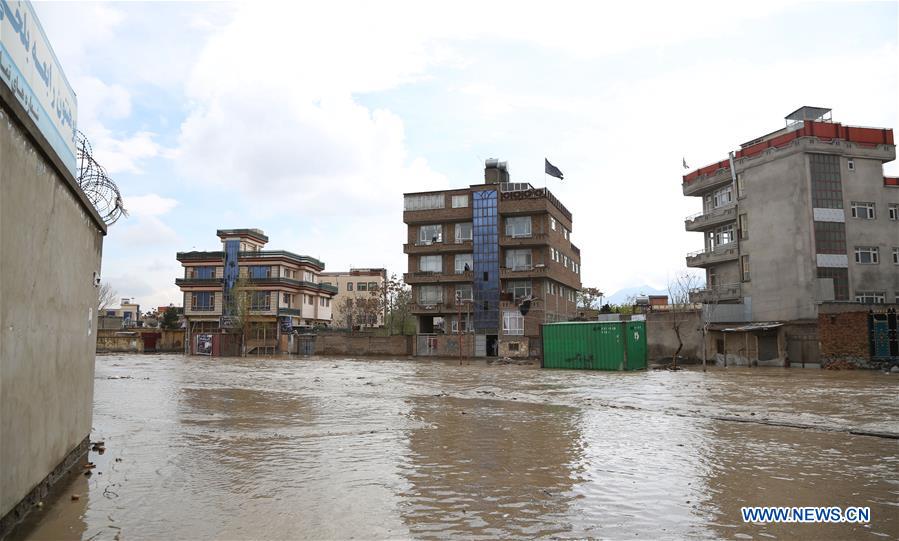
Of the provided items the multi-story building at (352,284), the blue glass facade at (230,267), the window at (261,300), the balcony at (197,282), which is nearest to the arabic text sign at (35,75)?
the window at (261,300)

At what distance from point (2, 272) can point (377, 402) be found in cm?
1307

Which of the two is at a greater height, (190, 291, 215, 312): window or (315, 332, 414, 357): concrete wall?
(190, 291, 215, 312): window

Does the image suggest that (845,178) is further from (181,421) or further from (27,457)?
(27,457)

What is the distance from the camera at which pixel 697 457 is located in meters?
9.02

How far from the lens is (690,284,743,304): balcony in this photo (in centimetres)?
→ 4572

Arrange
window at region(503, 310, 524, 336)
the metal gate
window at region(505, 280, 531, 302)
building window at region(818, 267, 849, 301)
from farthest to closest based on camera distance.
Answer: window at region(505, 280, 531, 302) < window at region(503, 310, 524, 336) < building window at region(818, 267, 849, 301) < the metal gate

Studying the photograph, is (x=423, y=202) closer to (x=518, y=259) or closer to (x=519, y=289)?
(x=518, y=259)

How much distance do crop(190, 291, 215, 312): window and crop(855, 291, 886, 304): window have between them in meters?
71.4

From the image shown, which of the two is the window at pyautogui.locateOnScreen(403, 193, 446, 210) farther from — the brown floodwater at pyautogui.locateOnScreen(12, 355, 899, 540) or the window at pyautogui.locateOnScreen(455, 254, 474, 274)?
the brown floodwater at pyautogui.locateOnScreen(12, 355, 899, 540)

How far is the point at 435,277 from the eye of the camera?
60688 millimetres

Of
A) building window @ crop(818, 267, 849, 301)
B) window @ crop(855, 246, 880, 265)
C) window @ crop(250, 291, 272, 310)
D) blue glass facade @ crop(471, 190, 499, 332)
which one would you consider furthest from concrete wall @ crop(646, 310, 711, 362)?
window @ crop(250, 291, 272, 310)

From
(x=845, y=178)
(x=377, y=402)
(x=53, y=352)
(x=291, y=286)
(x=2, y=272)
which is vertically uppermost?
(x=845, y=178)

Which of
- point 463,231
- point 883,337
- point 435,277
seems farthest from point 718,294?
point 435,277

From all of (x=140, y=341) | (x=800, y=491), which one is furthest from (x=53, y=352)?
(x=140, y=341)
